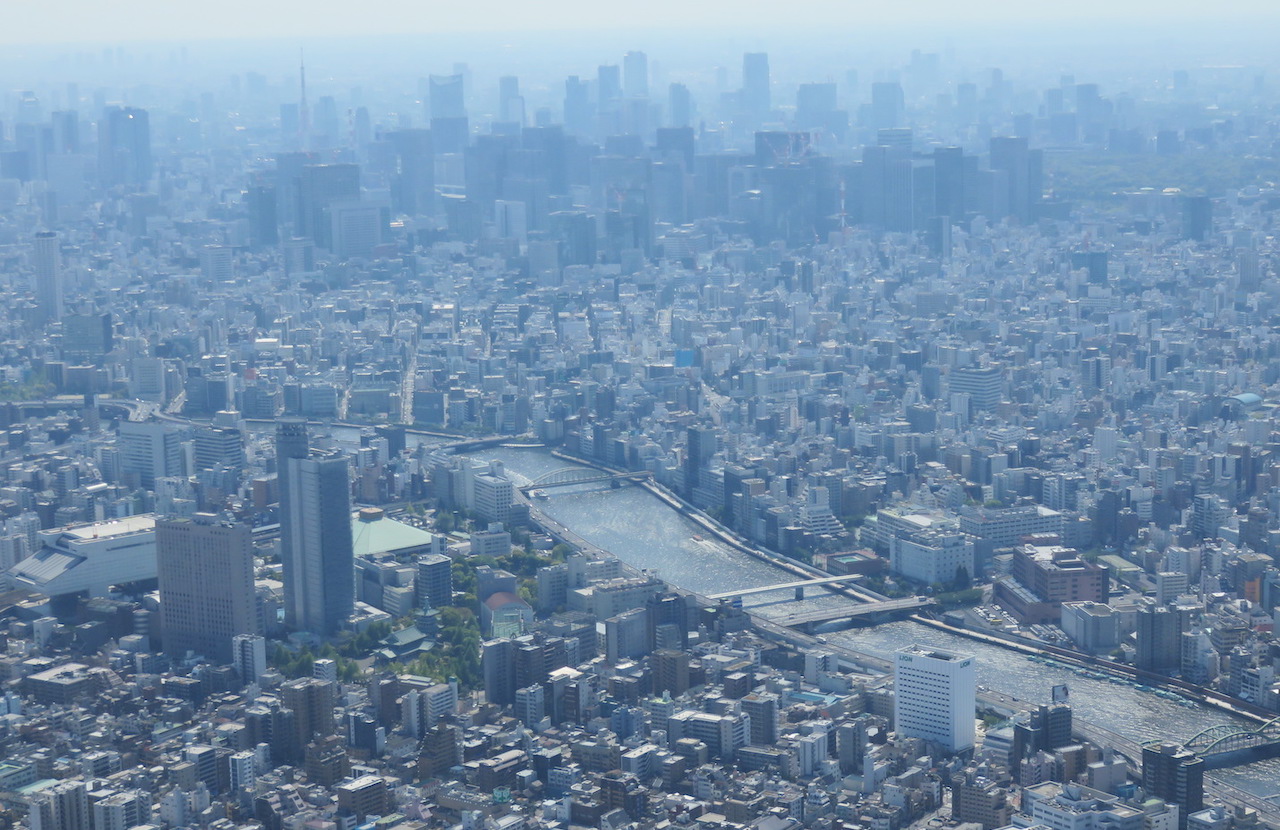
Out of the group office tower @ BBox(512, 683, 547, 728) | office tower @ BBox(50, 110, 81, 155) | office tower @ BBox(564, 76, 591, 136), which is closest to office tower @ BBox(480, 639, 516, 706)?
office tower @ BBox(512, 683, 547, 728)

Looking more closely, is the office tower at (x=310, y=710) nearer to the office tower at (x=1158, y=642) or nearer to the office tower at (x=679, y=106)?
the office tower at (x=1158, y=642)

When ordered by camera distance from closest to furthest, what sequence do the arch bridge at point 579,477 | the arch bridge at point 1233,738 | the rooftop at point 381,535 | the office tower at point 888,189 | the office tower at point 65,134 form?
1. the arch bridge at point 1233,738
2. the rooftop at point 381,535
3. the arch bridge at point 579,477
4. the office tower at point 888,189
5. the office tower at point 65,134

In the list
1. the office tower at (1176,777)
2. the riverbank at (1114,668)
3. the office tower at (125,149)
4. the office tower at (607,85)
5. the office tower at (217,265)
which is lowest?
the riverbank at (1114,668)

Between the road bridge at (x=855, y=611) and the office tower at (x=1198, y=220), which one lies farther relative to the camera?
the office tower at (x=1198, y=220)

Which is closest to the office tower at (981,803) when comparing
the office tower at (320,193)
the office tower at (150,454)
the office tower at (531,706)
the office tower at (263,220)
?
the office tower at (531,706)

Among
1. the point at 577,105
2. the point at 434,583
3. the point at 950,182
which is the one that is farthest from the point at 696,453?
the point at 577,105

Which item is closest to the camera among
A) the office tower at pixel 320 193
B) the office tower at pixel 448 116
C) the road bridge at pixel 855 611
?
the road bridge at pixel 855 611
